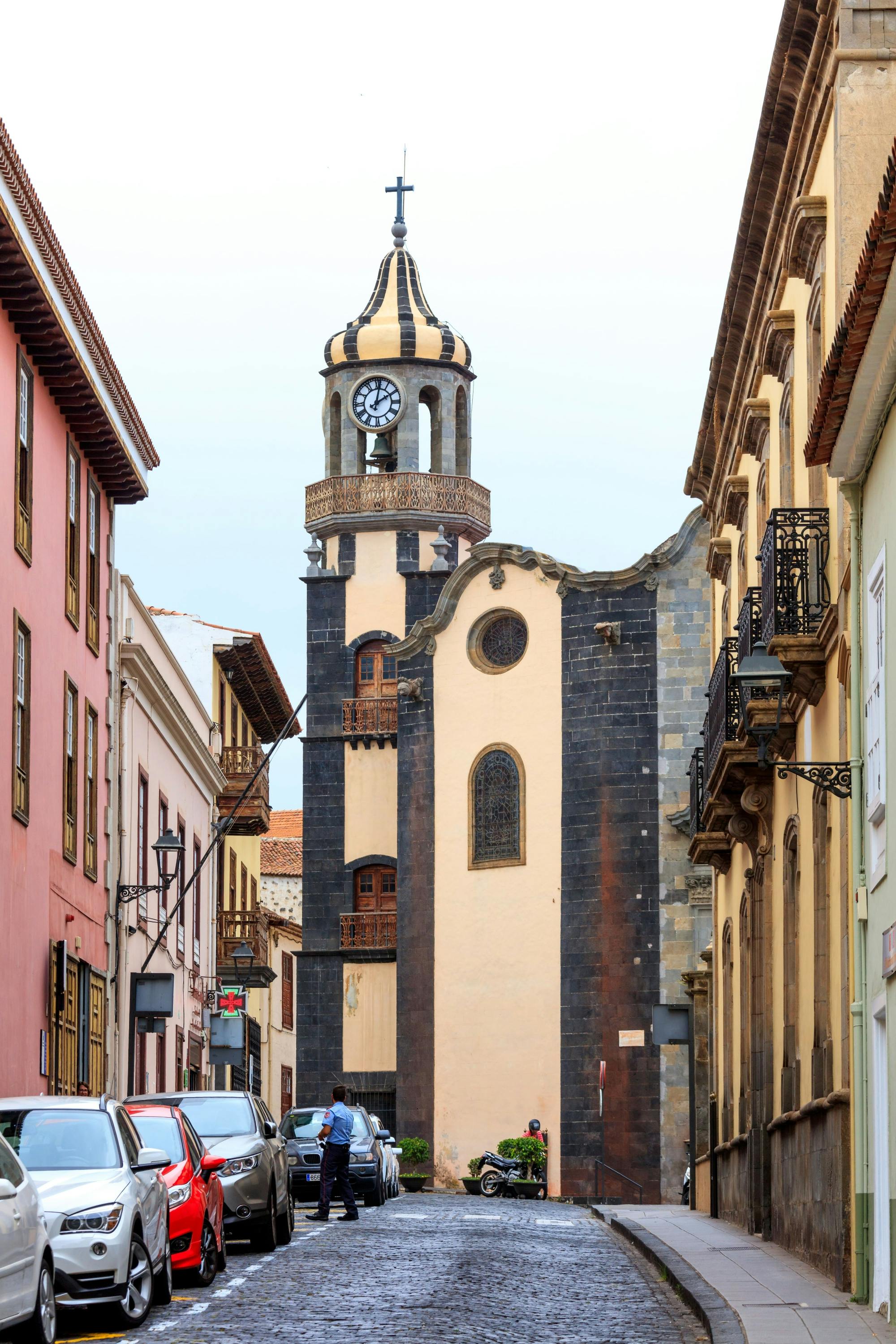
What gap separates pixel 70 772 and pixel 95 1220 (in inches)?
593

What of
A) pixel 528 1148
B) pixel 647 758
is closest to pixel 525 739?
pixel 647 758

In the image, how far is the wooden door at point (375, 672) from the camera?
56.6 m

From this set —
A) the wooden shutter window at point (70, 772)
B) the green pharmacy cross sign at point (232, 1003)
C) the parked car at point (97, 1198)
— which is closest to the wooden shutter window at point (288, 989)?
the green pharmacy cross sign at point (232, 1003)

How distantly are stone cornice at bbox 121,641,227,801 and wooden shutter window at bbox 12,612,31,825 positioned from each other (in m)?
7.25

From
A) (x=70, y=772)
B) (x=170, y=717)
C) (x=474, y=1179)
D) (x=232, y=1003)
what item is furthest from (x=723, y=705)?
(x=474, y=1179)

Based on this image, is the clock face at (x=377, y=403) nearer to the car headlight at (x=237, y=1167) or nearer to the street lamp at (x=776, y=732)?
the car headlight at (x=237, y=1167)

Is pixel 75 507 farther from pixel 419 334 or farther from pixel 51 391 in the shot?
pixel 419 334

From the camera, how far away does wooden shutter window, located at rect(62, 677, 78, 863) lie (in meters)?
27.6

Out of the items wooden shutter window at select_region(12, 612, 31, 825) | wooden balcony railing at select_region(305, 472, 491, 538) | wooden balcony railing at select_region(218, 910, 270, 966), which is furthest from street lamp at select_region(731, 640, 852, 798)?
wooden balcony railing at select_region(305, 472, 491, 538)

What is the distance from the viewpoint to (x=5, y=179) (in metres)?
22.3

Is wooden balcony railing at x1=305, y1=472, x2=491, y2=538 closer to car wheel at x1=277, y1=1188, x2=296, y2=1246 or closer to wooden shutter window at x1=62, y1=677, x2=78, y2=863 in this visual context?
wooden shutter window at x1=62, y1=677, x2=78, y2=863

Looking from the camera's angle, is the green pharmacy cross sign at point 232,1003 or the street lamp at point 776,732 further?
the green pharmacy cross sign at point 232,1003

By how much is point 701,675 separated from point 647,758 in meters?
2.17

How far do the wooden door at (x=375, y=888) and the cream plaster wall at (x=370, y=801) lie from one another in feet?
1.51
